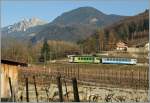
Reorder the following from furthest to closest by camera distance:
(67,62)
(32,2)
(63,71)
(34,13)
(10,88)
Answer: (67,62) < (63,71) < (10,88) < (34,13) < (32,2)

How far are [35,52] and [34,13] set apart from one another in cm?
43

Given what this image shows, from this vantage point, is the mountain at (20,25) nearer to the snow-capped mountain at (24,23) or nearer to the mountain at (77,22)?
the snow-capped mountain at (24,23)

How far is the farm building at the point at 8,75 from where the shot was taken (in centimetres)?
197

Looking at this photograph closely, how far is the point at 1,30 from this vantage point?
5.63 feet

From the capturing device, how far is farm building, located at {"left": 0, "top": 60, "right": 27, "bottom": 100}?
1.97m

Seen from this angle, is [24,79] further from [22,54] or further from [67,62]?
[67,62]

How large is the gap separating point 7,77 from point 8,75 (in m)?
0.11

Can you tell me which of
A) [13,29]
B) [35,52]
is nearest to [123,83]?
[35,52]

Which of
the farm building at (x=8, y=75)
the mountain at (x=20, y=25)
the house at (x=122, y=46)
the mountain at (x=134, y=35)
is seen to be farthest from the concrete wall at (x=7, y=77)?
the house at (x=122, y=46)

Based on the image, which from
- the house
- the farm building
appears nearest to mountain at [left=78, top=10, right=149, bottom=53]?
the house

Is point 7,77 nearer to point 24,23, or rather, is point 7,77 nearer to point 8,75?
point 8,75

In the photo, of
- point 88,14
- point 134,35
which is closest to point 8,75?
point 134,35

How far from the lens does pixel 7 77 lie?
2141mm

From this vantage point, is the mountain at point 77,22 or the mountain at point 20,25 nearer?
the mountain at point 20,25
